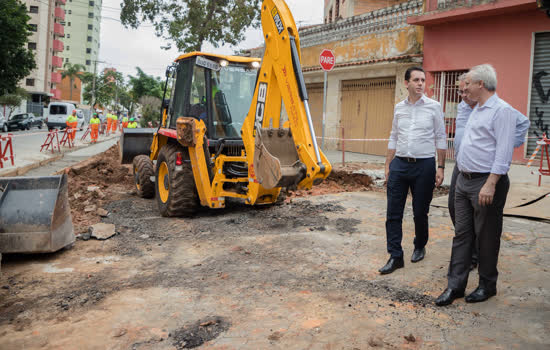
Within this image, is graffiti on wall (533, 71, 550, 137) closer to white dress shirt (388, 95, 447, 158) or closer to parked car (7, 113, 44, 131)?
white dress shirt (388, 95, 447, 158)

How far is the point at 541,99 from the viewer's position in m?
11.9

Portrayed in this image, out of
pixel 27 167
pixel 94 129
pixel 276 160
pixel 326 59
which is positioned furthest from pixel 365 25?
pixel 94 129

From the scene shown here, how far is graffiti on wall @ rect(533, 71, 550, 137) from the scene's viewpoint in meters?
11.8

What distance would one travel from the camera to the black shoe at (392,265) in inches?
183

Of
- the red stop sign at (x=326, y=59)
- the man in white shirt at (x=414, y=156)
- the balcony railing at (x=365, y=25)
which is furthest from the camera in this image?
the balcony railing at (x=365, y=25)

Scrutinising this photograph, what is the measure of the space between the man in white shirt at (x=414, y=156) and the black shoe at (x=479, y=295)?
882 millimetres

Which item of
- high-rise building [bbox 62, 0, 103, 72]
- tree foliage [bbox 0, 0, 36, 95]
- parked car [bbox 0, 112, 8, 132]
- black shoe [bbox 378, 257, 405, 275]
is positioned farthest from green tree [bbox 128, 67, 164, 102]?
high-rise building [bbox 62, 0, 103, 72]

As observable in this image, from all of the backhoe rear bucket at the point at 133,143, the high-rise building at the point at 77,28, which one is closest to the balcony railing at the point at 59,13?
the high-rise building at the point at 77,28

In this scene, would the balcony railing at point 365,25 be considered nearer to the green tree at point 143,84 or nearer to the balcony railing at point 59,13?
the green tree at point 143,84

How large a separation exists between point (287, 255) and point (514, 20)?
10216mm

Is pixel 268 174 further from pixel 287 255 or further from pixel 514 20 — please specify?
pixel 514 20

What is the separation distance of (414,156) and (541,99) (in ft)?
30.2

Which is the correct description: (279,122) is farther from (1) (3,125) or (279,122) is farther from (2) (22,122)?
(2) (22,122)

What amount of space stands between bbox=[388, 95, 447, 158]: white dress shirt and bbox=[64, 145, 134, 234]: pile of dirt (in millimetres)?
4418
